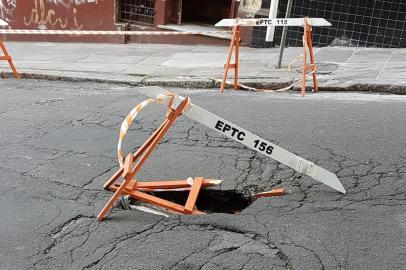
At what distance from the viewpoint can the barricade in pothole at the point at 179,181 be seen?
4219mm

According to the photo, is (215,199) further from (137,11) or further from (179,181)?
(137,11)

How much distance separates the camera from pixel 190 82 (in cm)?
909

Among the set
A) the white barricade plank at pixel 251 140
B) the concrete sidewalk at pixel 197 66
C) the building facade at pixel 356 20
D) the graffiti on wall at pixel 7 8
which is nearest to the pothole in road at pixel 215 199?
the white barricade plank at pixel 251 140

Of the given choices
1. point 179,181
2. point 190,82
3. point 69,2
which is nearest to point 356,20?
point 190,82

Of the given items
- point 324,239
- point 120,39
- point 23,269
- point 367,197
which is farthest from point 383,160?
point 120,39

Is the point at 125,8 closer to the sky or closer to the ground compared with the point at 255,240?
closer to the sky

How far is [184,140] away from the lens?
6.03m

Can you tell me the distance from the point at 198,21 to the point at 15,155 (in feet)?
31.9

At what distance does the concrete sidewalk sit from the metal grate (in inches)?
36.4

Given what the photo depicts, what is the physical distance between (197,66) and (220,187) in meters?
5.90

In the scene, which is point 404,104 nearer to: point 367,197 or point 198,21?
point 367,197

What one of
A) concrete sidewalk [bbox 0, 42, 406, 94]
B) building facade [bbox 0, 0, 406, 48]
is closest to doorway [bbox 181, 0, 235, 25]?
building facade [bbox 0, 0, 406, 48]

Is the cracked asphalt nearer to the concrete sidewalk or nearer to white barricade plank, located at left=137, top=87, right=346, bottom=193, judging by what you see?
white barricade plank, located at left=137, top=87, right=346, bottom=193

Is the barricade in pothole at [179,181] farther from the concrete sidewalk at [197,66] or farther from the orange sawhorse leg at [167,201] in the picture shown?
the concrete sidewalk at [197,66]
